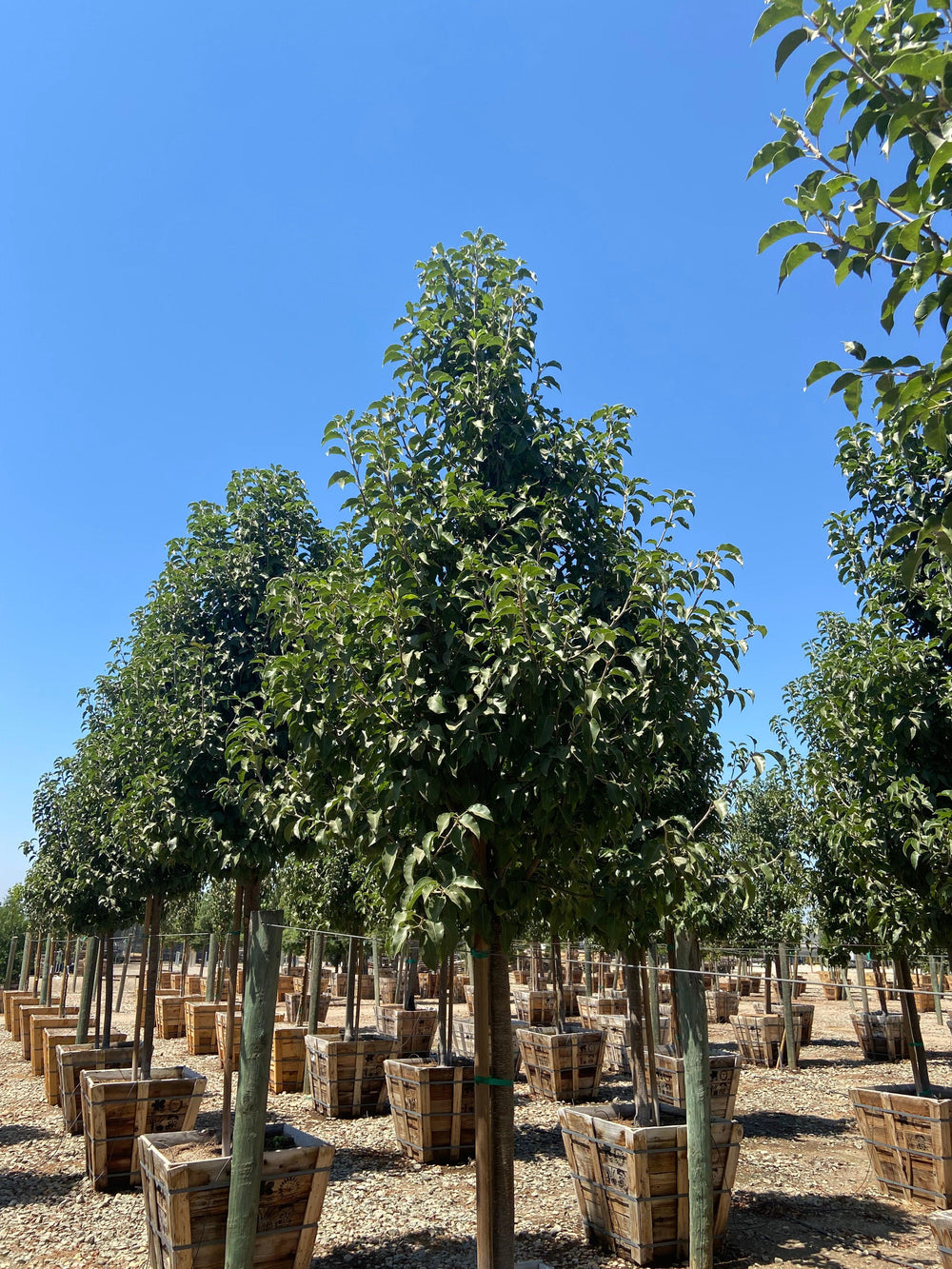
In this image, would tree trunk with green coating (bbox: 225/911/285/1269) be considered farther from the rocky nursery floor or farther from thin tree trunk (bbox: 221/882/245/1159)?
the rocky nursery floor

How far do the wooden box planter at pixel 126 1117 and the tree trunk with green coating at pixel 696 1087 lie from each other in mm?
5230

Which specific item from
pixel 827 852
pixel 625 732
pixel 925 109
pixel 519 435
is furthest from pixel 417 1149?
pixel 925 109

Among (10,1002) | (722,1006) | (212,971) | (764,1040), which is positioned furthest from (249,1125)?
(10,1002)

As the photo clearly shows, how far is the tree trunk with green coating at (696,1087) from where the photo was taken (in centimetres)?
532

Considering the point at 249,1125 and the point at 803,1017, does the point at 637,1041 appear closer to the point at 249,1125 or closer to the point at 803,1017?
the point at 249,1125

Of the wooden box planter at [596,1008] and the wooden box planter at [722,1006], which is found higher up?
the wooden box planter at [596,1008]

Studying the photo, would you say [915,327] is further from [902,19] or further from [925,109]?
[902,19]

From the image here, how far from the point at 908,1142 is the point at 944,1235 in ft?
12.9

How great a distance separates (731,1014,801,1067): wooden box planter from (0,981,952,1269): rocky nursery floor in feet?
17.3

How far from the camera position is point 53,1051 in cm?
1396

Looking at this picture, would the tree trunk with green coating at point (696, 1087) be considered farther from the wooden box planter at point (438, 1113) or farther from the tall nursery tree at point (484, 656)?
the wooden box planter at point (438, 1113)

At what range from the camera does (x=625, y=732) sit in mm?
Answer: 4367

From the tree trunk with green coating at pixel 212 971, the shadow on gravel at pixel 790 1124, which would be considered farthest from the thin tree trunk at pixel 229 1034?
the tree trunk with green coating at pixel 212 971

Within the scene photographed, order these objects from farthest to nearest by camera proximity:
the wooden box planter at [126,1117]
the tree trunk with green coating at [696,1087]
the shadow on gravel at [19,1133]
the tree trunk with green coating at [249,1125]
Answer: the shadow on gravel at [19,1133]
the wooden box planter at [126,1117]
the tree trunk with green coating at [696,1087]
the tree trunk with green coating at [249,1125]
